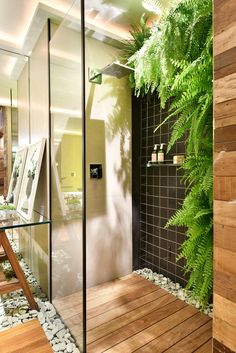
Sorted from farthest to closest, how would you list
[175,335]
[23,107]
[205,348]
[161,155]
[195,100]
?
[23,107], [161,155], [175,335], [205,348], [195,100]

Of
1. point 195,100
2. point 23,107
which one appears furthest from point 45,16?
point 195,100

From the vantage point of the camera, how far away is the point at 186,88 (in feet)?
4.35

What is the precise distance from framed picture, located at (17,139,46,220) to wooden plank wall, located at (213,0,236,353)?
4.58 ft

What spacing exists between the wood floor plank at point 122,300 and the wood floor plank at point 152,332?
14.3 inches

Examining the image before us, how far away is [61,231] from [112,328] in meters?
0.78

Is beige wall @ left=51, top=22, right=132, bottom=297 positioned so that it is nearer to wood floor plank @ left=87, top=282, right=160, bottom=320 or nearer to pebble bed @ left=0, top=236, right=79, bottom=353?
pebble bed @ left=0, top=236, right=79, bottom=353

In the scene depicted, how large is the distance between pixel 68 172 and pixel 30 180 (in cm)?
62

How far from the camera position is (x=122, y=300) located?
200 centimetres

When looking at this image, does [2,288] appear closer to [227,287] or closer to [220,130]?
[227,287]

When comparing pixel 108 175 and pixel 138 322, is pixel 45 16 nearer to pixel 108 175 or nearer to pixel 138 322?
pixel 108 175

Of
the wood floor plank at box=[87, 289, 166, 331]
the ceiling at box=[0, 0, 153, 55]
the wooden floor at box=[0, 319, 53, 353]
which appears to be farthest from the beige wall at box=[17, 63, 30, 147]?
the wood floor plank at box=[87, 289, 166, 331]

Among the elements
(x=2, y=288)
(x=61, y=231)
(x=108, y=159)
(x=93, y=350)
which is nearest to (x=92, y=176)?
(x=108, y=159)

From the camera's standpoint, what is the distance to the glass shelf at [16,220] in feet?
5.22

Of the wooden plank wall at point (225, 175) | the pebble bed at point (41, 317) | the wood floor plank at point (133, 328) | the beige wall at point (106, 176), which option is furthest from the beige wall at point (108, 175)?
the wooden plank wall at point (225, 175)
